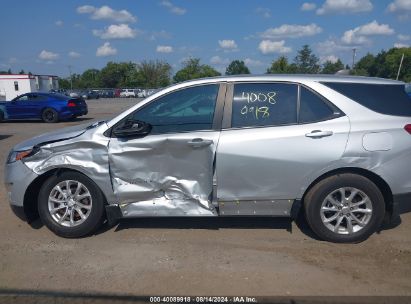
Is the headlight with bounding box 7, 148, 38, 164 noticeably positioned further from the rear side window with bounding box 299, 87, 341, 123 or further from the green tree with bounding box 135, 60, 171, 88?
the green tree with bounding box 135, 60, 171, 88

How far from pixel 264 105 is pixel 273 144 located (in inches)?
17.4

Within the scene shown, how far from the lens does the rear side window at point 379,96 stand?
14.6ft

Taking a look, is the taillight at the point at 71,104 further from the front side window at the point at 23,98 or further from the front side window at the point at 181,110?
the front side window at the point at 181,110

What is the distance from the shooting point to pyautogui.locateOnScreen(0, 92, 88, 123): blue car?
62.4 ft

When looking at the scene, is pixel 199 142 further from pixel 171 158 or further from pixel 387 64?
pixel 387 64

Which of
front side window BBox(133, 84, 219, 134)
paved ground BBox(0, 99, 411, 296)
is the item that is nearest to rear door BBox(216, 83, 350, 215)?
front side window BBox(133, 84, 219, 134)

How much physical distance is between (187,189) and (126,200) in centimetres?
67

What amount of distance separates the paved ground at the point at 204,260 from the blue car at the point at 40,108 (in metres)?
14.7

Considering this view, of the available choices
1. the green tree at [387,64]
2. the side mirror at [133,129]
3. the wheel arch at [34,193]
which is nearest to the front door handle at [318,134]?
the side mirror at [133,129]

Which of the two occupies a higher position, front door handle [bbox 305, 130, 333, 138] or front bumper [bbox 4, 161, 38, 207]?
front door handle [bbox 305, 130, 333, 138]

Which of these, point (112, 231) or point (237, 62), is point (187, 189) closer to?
point (112, 231)

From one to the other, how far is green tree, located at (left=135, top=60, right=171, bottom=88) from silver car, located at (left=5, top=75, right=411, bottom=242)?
87.9 metres

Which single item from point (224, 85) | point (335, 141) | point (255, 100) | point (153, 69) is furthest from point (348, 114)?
point (153, 69)

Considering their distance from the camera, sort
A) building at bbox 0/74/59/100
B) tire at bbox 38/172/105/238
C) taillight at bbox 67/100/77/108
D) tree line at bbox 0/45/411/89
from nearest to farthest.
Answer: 1. tire at bbox 38/172/105/238
2. taillight at bbox 67/100/77/108
3. building at bbox 0/74/59/100
4. tree line at bbox 0/45/411/89
